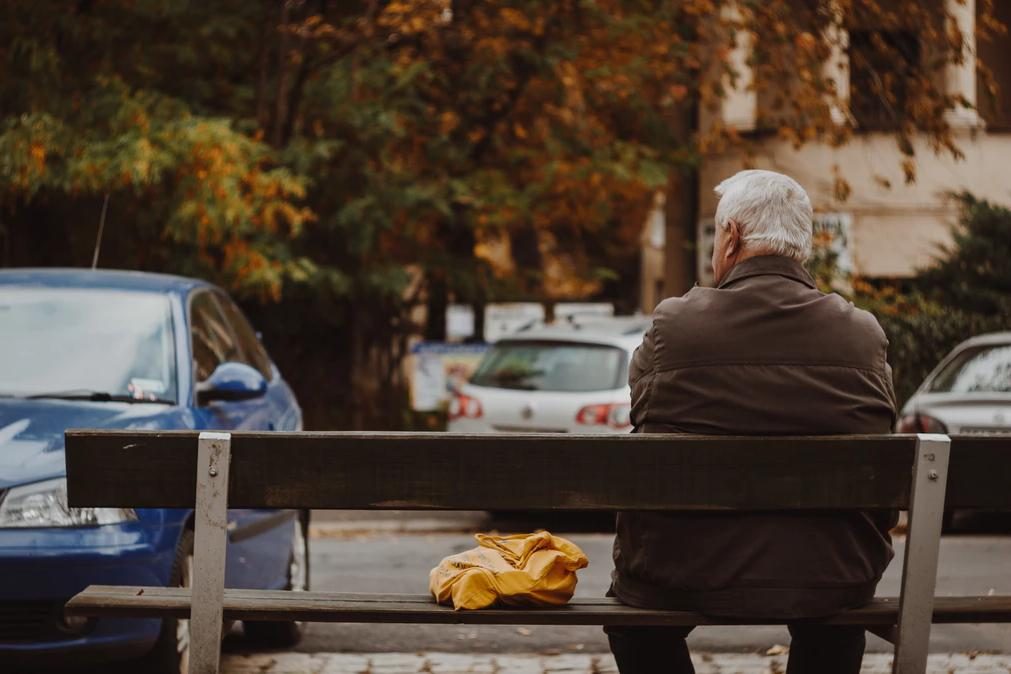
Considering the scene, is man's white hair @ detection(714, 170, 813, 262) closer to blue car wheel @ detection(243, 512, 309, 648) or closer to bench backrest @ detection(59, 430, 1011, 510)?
bench backrest @ detection(59, 430, 1011, 510)

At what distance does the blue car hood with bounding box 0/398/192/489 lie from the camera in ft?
17.4

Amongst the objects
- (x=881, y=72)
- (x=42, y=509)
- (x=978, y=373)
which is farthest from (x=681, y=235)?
(x=42, y=509)

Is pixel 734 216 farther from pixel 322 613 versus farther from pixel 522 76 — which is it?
pixel 522 76

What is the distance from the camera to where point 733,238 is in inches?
155

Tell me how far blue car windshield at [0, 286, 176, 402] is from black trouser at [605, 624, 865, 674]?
2.71 metres

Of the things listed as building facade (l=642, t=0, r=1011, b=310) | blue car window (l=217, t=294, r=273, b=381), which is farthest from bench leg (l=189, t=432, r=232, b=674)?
building facade (l=642, t=0, r=1011, b=310)

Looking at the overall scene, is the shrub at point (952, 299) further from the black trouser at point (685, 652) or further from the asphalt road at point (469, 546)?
the black trouser at point (685, 652)

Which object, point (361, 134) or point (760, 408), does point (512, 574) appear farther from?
point (361, 134)

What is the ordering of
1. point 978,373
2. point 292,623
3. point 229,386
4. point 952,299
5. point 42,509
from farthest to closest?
point 952,299, point 978,373, point 292,623, point 229,386, point 42,509

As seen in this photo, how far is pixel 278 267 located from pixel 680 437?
11306 mm

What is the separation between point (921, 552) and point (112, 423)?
2.98m

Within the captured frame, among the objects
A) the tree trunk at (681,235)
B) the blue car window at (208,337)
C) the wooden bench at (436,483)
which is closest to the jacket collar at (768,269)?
the wooden bench at (436,483)

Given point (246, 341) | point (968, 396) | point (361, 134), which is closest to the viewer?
point (246, 341)

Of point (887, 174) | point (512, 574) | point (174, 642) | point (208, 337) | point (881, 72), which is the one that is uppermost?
point (881, 72)
